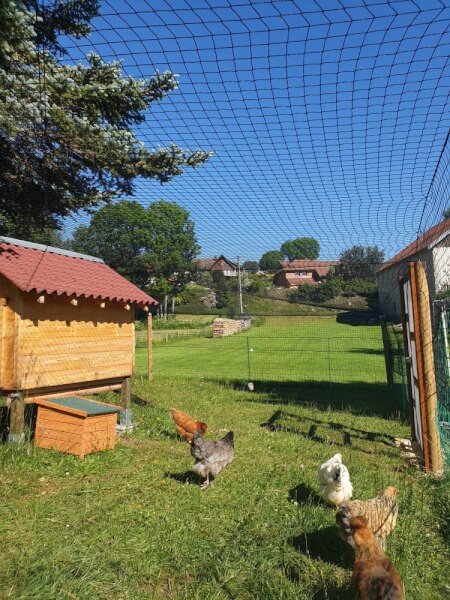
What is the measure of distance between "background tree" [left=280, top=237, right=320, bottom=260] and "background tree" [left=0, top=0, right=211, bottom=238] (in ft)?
14.6

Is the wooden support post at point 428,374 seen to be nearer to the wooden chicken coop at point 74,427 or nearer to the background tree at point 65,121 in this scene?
the background tree at point 65,121

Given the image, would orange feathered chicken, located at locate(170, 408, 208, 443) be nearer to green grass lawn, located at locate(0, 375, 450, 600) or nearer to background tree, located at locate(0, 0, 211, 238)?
green grass lawn, located at locate(0, 375, 450, 600)

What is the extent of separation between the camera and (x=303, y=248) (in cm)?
990

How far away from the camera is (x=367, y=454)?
5.25 m

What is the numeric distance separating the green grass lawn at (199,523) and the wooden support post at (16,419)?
0.78 ft

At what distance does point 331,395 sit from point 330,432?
338 centimetres

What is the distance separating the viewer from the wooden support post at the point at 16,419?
5.01m

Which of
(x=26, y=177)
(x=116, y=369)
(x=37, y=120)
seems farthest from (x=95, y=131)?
(x=116, y=369)

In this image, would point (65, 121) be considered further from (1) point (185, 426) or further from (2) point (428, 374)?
(2) point (428, 374)

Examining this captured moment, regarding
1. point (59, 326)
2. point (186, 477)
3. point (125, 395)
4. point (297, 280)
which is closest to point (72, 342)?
point (59, 326)

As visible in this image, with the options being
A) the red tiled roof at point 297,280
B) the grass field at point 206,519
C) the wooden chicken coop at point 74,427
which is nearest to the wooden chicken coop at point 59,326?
the wooden chicken coop at point 74,427

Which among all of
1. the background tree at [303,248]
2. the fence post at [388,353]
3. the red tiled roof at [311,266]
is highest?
the background tree at [303,248]

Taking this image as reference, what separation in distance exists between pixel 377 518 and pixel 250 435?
3.42 m

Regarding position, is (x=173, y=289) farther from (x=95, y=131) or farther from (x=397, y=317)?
(x=95, y=131)
